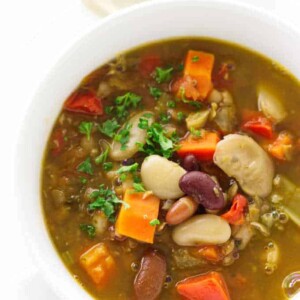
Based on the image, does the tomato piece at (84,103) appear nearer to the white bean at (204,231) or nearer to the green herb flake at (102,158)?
the green herb flake at (102,158)

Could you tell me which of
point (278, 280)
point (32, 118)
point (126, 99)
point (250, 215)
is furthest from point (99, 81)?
point (278, 280)

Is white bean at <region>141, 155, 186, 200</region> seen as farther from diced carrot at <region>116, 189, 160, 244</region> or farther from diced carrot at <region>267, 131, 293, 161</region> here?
diced carrot at <region>267, 131, 293, 161</region>

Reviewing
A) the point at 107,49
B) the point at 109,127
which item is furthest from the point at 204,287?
the point at 107,49

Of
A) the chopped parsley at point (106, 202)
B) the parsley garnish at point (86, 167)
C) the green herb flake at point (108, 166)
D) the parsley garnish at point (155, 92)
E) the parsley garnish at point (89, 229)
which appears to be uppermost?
the parsley garnish at point (155, 92)

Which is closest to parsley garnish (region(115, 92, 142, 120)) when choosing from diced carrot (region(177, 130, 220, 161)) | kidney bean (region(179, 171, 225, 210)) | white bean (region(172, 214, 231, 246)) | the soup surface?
the soup surface

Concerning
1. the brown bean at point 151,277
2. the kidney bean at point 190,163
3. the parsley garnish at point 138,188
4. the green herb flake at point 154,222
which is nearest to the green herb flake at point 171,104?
the kidney bean at point 190,163

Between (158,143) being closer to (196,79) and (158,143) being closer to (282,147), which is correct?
(196,79)

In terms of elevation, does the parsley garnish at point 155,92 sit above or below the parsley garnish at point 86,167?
above

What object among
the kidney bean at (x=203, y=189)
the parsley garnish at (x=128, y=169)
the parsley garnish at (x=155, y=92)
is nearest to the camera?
the kidney bean at (x=203, y=189)
